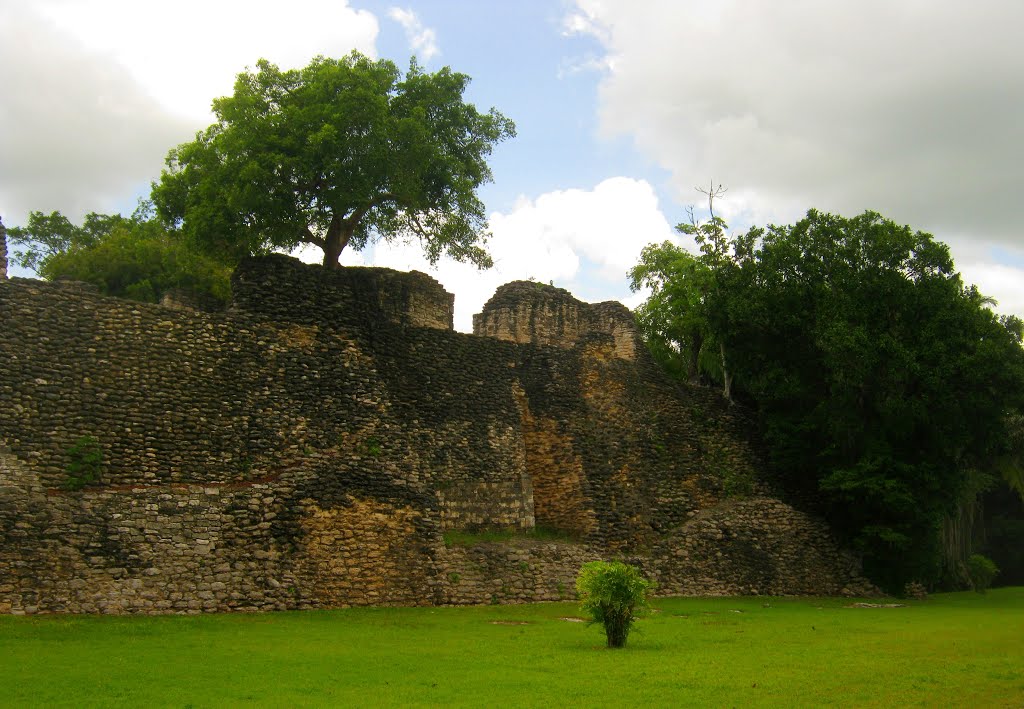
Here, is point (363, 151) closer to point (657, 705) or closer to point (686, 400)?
point (686, 400)

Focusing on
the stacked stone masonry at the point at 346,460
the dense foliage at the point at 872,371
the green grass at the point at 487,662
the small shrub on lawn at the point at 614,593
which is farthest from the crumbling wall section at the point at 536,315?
the small shrub on lawn at the point at 614,593

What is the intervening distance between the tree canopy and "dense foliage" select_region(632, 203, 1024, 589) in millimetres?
9629

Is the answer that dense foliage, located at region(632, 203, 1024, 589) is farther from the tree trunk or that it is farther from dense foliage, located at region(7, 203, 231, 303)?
dense foliage, located at region(7, 203, 231, 303)

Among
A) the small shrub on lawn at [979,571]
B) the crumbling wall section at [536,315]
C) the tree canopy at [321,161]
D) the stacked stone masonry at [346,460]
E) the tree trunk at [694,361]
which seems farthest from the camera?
the tree trunk at [694,361]

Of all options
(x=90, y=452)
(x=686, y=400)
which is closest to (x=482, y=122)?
(x=686, y=400)

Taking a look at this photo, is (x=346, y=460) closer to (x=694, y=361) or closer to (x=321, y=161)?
(x=321, y=161)

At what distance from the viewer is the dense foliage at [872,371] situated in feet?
83.9

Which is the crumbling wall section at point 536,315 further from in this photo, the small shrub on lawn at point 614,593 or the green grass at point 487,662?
the small shrub on lawn at point 614,593

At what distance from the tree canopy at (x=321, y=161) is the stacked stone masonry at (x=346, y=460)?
9.02ft

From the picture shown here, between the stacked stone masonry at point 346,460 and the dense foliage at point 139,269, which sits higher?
the dense foliage at point 139,269

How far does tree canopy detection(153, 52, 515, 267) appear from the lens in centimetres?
2450

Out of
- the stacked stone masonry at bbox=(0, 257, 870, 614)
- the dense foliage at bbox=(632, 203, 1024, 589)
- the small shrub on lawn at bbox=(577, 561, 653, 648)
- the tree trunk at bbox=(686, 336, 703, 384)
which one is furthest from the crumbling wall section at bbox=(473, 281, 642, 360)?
the small shrub on lawn at bbox=(577, 561, 653, 648)

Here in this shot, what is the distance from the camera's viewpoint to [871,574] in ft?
88.7

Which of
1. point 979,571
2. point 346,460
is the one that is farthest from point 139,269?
point 979,571
